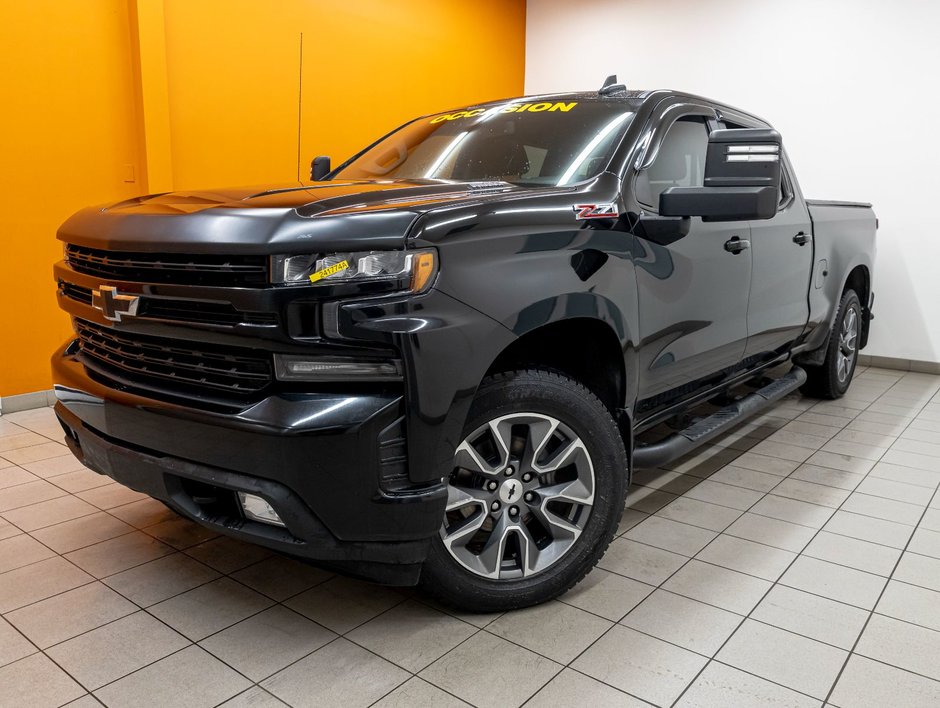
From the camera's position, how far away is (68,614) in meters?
2.22

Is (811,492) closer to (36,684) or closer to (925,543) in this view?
(925,543)

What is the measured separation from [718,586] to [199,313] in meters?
1.74

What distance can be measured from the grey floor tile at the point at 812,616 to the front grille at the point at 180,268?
1.69 meters

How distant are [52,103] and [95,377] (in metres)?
2.99

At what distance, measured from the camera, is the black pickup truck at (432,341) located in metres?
1.72

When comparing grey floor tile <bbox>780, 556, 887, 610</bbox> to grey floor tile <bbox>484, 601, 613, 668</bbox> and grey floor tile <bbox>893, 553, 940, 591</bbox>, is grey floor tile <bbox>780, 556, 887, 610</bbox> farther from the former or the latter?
grey floor tile <bbox>484, 601, 613, 668</bbox>

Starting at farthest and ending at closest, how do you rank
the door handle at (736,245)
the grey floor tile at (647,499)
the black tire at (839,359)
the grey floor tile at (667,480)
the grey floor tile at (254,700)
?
the black tire at (839,359)
the grey floor tile at (667,480)
the grey floor tile at (647,499)
the door handle at (736,245)
the grey floor tile at (254,700)

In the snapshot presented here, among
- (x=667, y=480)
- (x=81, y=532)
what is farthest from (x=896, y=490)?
(x=81, y=532)

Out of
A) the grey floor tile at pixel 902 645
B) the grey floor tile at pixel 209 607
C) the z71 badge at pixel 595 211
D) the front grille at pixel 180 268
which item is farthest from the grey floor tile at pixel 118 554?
the grey floor tile at pixel 902 645

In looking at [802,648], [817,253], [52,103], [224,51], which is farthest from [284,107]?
[802,648]

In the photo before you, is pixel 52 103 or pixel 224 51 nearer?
pixel 52 103

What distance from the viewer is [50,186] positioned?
443 cm

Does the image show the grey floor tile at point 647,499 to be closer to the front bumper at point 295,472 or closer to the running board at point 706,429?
the running board at point 706,429

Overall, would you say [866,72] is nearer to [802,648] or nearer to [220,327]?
[802,648]
